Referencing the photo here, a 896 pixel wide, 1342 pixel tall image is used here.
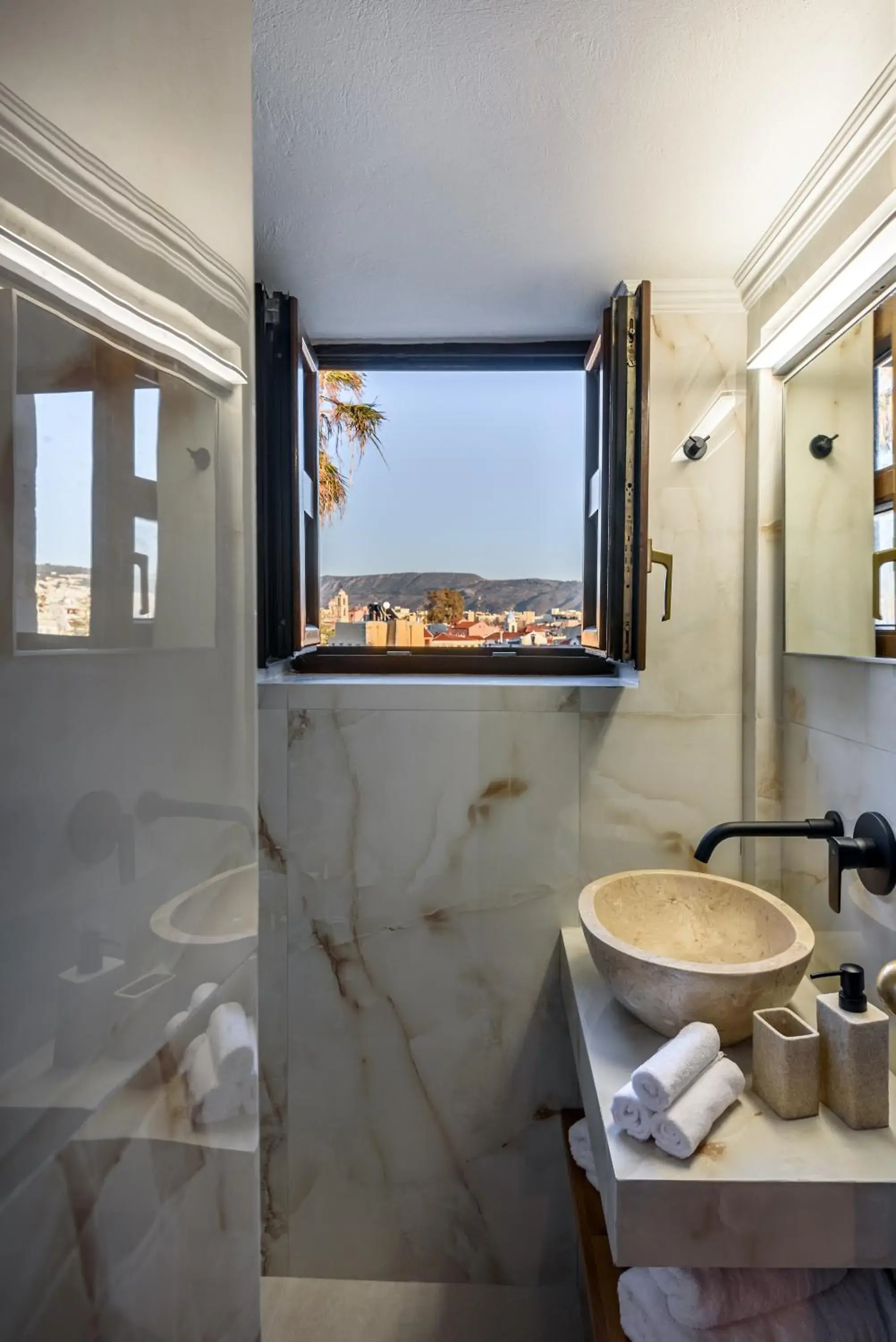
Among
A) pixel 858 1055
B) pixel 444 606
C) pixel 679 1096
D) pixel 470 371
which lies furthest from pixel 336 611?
pixel 858 1055

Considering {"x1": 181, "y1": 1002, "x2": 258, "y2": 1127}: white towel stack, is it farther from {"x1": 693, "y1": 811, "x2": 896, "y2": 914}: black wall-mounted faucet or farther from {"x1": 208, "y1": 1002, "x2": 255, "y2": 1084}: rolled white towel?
{"x1": 693, "y1": 811, "x2": 896, "y2": 914}: black wall-mounted faucet

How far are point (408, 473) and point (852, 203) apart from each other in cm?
115

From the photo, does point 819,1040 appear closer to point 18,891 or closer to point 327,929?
point 327,929

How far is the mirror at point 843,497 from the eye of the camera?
3.95 ft

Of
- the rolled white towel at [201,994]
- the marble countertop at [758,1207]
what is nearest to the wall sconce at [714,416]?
the marble countertop at [758,1207]

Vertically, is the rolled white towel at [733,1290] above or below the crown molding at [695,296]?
below

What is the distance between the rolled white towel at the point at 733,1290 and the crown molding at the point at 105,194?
1.41m

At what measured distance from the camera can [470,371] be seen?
2.03 metres

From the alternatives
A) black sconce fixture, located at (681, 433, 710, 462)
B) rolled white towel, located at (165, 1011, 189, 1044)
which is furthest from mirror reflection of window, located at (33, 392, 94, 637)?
black sconce fixture, located at (681, 433, 710, 462)

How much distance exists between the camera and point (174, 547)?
0.43 meters

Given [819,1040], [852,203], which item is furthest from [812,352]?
[819,1040]

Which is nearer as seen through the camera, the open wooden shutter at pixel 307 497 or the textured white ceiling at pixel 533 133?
the textured white ceiling at pixel 533 133

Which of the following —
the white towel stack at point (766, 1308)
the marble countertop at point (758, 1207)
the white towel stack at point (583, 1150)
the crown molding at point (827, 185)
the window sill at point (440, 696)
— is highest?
the crown molding at point (827, 185)

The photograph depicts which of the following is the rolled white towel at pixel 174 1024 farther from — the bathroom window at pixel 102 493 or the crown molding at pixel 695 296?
the crown molding at pixel 695 296
